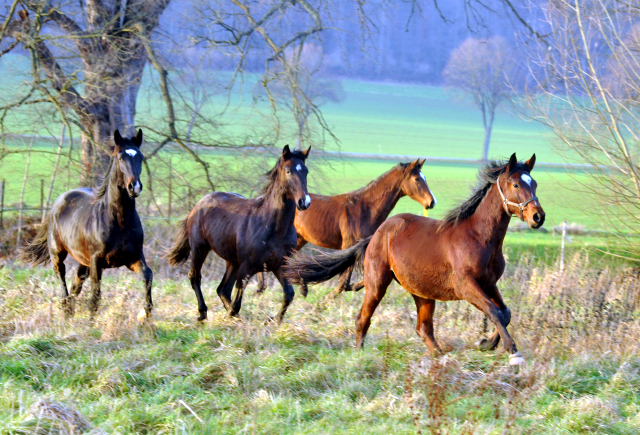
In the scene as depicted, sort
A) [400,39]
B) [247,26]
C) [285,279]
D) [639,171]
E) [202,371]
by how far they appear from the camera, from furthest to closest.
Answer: [400,39] → [247,26] → [639,171] → [285,279] → [202,371]

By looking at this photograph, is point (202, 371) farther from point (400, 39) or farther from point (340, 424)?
point (400, 39)

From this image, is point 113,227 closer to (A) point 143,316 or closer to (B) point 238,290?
(A) point 143,316

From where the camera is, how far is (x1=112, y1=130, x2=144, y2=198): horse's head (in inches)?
240

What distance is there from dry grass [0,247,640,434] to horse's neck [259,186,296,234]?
3.48 feet

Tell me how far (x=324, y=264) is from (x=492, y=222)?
1.88 meters

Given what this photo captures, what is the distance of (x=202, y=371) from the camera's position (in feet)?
16.2

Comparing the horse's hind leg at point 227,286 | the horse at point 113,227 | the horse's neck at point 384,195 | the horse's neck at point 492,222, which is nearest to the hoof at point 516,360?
the horse's neck at point 492,222

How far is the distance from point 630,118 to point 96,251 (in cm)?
718

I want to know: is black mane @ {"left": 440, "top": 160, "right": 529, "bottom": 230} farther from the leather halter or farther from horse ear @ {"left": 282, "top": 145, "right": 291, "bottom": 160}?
horse ear @ {"left": 282, "top": 145, "right": 291, "bottom": 160}

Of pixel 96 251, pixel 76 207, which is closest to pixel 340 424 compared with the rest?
pixel 96 251

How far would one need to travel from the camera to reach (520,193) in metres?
5.00

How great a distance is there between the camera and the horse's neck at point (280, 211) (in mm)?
6914

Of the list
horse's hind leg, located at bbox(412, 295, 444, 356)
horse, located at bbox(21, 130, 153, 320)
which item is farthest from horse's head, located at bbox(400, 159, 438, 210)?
horse, located at bbox(21, 130, 153, 320)

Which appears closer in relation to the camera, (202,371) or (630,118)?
(202,371)
